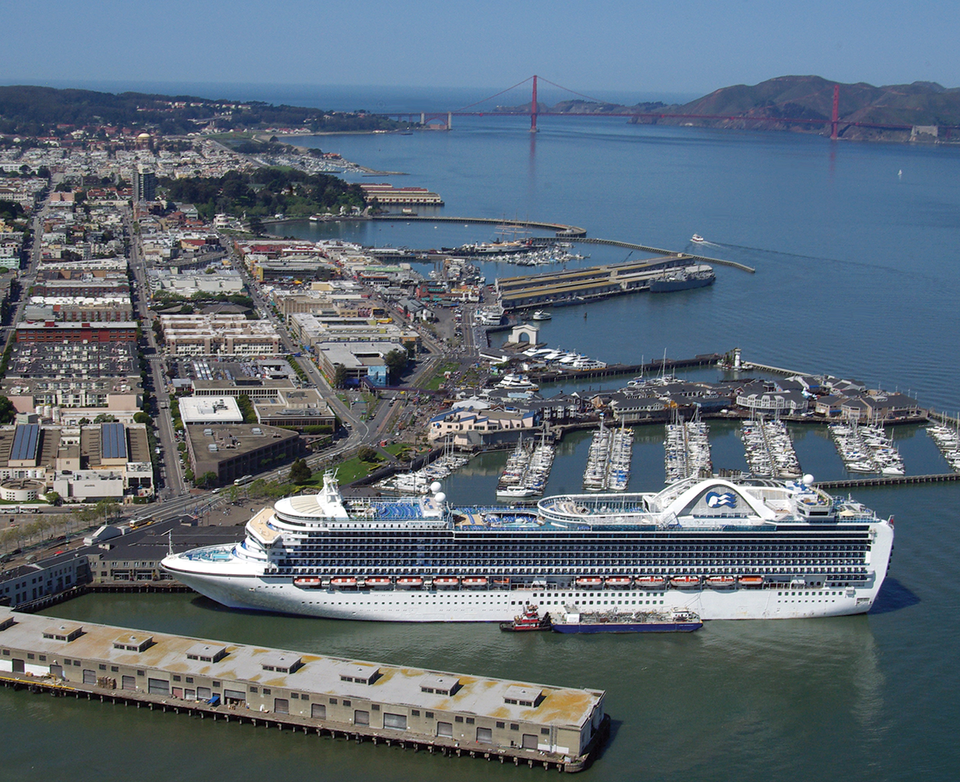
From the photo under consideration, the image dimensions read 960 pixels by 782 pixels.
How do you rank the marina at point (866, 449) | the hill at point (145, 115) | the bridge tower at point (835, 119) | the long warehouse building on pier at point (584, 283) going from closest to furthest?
the marina at point (866, 449) → the long warehouse building on pier at point (584, 283) → the hill at point (145, 115) → the bridge tower at point (835, 119)

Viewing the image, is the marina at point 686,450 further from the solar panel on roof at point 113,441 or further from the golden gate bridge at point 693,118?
the golden gate bridge at point 693,118

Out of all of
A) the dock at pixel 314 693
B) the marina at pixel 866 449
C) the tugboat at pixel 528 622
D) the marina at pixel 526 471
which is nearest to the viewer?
the dock at pixel 314 693

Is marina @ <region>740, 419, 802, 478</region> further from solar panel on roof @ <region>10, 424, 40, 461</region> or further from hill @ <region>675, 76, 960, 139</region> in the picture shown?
hill @ <region>675, 76, 960, 139</region>

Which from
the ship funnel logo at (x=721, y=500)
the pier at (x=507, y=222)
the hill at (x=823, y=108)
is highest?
the hill at (x=823, y=108)

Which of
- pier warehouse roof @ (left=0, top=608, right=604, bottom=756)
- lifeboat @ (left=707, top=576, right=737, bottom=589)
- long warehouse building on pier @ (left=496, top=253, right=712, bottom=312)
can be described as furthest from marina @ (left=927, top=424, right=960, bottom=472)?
long warehouse building on pier @ (left=496, top=253, right=712, bottom=312)

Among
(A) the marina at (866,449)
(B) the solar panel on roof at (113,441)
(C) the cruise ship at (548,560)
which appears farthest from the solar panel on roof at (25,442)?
(A) the marina at (866,449)

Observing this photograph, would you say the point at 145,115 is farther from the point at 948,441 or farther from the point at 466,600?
the point at 466,600
